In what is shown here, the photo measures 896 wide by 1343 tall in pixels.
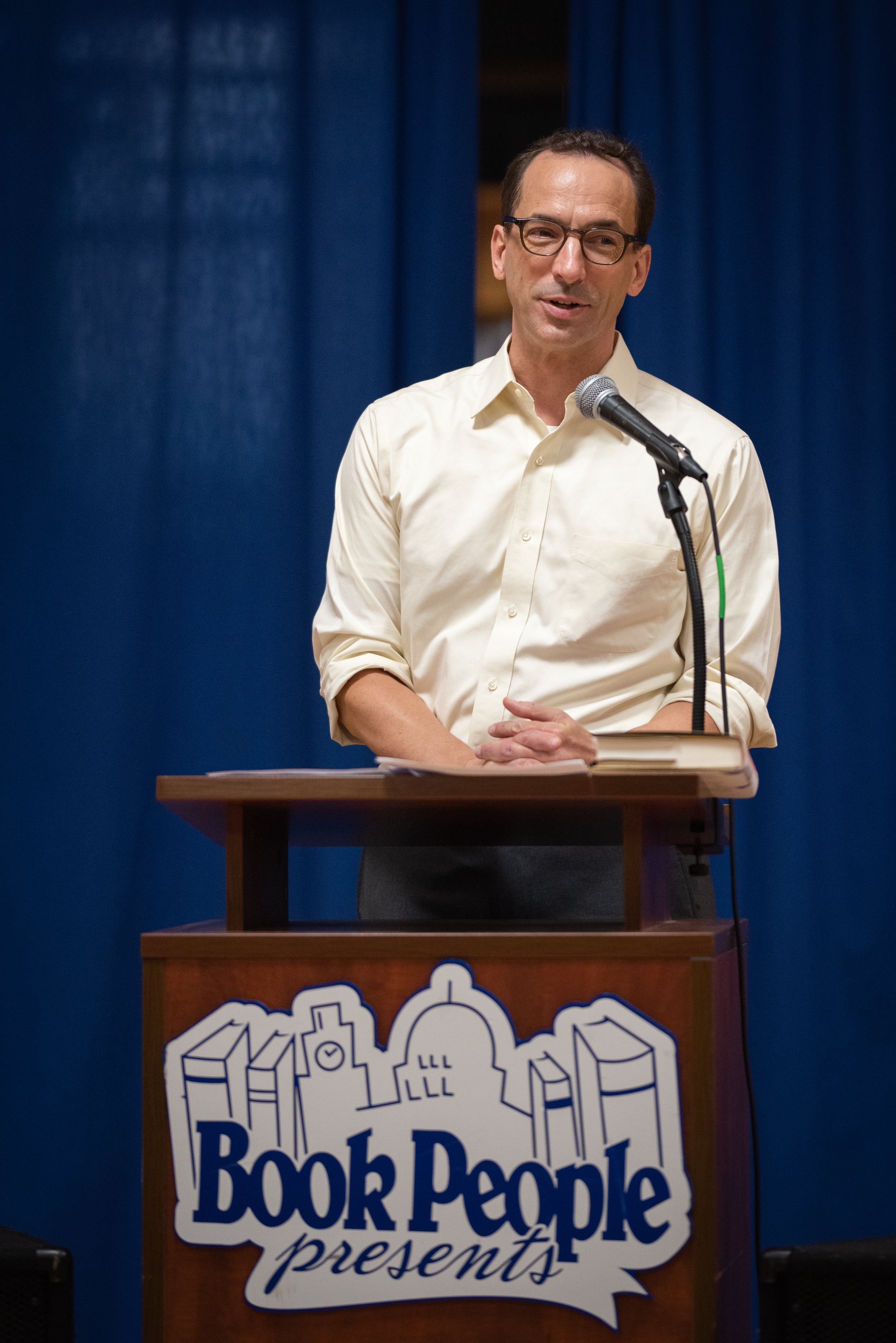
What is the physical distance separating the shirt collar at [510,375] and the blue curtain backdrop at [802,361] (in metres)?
0.74

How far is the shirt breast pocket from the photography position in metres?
1.61

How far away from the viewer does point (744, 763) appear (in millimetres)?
1023

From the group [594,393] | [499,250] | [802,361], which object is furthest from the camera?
[802,361]

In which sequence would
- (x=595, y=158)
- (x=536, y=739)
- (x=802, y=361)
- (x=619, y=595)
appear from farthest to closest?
(x=802, y=361) → (x=595, y=158) → (x=619, y=595) → (x=536, y=739)

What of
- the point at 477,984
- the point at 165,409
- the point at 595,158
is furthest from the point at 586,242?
the point at 165,409

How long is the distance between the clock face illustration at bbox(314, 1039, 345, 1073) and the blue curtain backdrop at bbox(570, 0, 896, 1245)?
155cm

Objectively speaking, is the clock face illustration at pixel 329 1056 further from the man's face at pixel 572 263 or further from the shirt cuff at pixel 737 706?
the man's face at pixel 572 263

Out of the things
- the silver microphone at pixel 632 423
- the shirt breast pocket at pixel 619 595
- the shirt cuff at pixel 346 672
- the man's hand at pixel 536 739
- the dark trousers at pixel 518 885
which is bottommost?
the dark trousers at pixel 518 885

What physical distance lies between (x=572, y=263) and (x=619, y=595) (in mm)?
421

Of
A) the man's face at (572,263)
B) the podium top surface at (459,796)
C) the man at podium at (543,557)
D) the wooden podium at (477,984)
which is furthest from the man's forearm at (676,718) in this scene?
the man's face at (572,263)

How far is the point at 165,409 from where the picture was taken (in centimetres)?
257

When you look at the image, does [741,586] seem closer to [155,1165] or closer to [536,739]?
[536,739]

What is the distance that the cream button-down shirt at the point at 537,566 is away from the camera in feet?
5.30

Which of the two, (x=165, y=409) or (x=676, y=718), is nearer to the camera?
(x=676, y=718)
